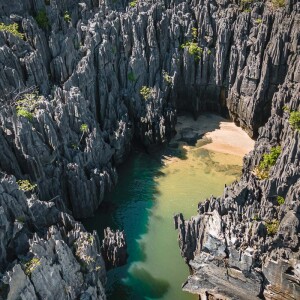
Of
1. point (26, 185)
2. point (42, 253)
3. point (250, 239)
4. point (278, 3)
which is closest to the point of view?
point (42, 253)

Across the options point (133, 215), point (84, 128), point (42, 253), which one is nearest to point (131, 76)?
point (84, 128)

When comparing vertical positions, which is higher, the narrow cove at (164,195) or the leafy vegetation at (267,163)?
the leafy vegetation at (267,163)

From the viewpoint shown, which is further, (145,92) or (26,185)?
(145,92)

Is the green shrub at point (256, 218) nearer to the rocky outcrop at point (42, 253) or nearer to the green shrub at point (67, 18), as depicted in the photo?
the rocky outcrop at point (42, 253)

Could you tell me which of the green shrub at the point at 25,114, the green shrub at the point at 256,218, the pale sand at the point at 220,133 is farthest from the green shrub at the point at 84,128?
the green shrub at the point at 256,218

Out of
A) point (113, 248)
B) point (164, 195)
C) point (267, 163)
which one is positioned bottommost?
point (164, 195)

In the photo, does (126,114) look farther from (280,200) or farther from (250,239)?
(250,239)

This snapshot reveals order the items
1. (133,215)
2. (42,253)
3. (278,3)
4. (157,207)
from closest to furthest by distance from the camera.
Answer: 1. (42,253)
2. (133,215)
3. (157,207)
4. (278,3)

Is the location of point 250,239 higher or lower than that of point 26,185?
lower
